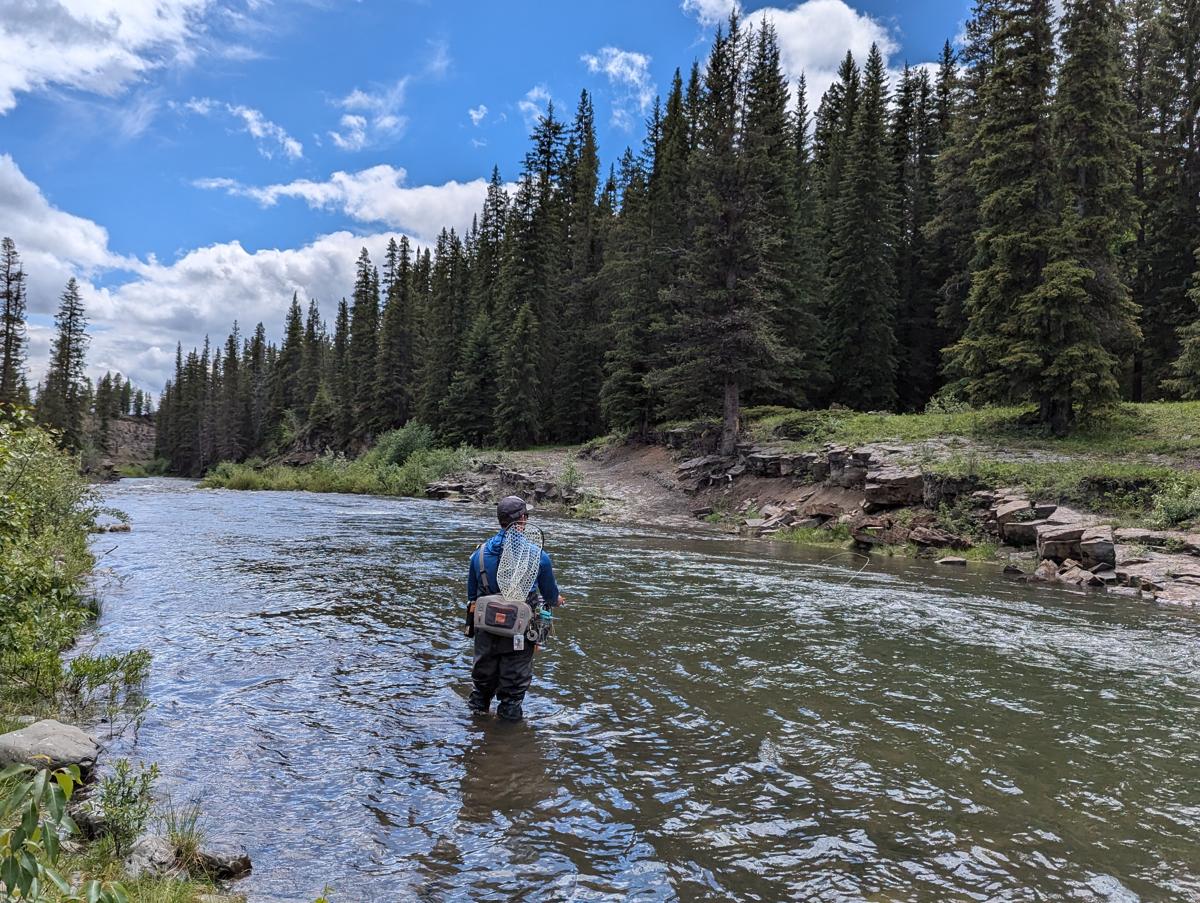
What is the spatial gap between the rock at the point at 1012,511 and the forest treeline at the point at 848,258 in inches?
237

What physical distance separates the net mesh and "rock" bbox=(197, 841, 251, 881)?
306 centimetres

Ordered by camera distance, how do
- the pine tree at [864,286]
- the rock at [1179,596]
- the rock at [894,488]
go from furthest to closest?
the pine tree at [864,286]
the rock at [894,488]
the rock at [1179,596]

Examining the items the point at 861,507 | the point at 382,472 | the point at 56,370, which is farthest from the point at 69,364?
the point at 861,507

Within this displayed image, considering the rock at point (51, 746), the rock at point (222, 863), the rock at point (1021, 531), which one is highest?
the rock at point (1021, 531)

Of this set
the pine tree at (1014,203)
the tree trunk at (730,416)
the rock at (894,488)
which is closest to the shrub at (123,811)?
the rock at (894,488)

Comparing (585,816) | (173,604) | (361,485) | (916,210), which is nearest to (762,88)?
(916,210)

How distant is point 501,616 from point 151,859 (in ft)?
10.5

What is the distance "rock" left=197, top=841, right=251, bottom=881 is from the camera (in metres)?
4.12

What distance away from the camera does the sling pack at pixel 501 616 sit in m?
6.63

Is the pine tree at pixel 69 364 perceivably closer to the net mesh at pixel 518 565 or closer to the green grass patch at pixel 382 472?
the green grass patch at pixel 382 472

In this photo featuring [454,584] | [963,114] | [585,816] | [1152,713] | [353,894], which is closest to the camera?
[353,894]

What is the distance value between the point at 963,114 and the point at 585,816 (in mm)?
44348

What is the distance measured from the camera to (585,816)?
5.04 m

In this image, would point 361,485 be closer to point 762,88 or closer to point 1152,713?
point 762,88
